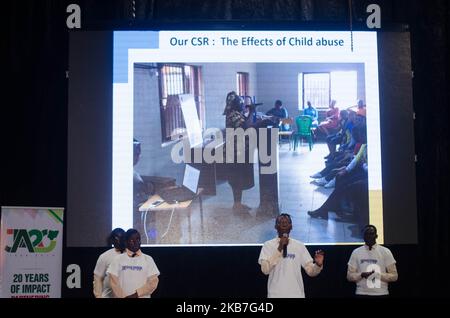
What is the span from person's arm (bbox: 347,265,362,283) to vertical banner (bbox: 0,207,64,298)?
1.93 m

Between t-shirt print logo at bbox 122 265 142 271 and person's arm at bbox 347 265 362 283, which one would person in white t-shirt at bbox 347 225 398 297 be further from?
t-shirt print logo at bbox 122 265 142 271

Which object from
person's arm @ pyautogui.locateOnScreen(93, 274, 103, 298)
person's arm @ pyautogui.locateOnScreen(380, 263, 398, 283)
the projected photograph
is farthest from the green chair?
person's arm @ pyautogui.locateOnScreen(93, 274, 103, 298)

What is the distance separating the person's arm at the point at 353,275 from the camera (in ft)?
14.4

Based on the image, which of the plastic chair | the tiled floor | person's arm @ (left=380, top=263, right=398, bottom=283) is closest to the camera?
person's arm @ (left=380, top=263, right=398, bottom=283)

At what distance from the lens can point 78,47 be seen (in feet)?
14.8

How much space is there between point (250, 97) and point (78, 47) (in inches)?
48.6

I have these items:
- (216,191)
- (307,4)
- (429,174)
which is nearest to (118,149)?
(216,191)

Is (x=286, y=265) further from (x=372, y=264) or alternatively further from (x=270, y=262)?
(x=372, y=264)

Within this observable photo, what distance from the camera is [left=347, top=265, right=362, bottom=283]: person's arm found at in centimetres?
439

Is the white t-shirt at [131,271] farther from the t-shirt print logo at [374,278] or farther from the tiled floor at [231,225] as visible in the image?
the t-shirt print logo at [374,278]

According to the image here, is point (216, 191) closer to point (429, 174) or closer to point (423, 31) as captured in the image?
point (429, 174)

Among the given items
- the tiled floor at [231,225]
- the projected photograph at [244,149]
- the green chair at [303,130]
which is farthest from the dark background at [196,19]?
the green chair at [303,130]

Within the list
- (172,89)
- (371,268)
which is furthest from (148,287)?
(371,268)

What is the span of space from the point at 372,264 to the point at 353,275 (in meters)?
0.15
